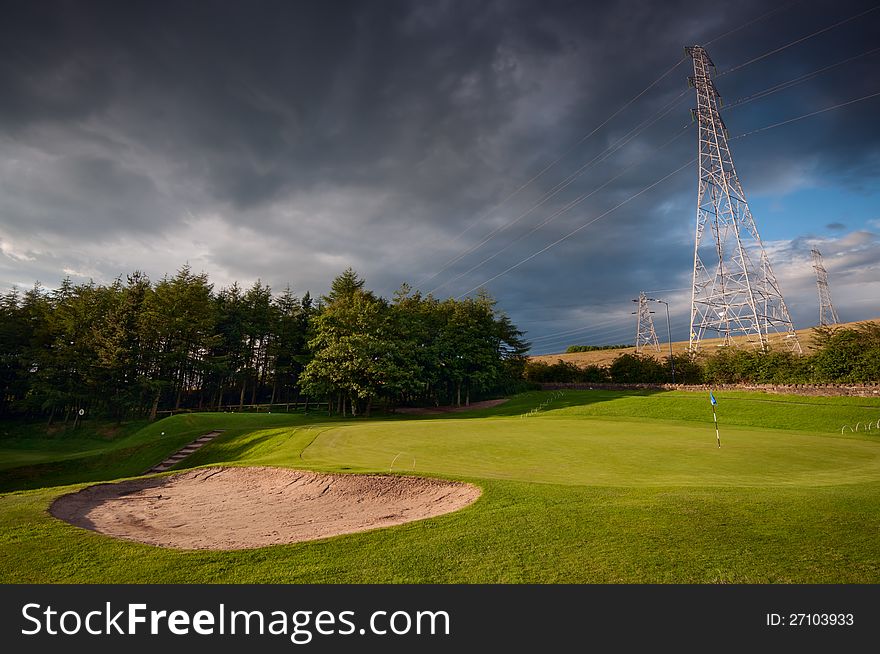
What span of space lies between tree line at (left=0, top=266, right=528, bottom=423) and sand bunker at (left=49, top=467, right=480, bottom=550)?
3173cm

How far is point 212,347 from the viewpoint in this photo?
5475 centimetres

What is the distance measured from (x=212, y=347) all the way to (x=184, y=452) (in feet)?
107

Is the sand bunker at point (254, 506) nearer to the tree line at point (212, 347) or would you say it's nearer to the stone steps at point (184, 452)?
the stone steps at point (184, 452)

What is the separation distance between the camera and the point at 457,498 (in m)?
10.6

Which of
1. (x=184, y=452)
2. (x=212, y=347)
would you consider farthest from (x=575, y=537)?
(x=212, y=347)

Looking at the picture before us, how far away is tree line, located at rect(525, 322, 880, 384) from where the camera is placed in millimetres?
39812

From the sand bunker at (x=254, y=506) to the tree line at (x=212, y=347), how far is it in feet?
104

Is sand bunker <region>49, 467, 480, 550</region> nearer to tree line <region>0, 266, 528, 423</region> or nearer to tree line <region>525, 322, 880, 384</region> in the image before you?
tree line <region>0, 266, 528, 423</region>

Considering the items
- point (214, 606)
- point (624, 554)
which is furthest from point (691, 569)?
point (214, 606)

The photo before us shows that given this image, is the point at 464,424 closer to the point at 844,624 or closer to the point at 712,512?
the point at 712,512

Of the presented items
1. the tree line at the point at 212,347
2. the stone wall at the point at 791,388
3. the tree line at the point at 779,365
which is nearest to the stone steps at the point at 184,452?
the tree line at the point at 212,347

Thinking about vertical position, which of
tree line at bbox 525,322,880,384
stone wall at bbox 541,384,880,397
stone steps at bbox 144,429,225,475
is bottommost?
stone steps at bbox 144,429,225,475

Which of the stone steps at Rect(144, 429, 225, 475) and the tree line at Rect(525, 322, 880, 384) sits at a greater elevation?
the tree line at Rect(525, 322, 880, 384)

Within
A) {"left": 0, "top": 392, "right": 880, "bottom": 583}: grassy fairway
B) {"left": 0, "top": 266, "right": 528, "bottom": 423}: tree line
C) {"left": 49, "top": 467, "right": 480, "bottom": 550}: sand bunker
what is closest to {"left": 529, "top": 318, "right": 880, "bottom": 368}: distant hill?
{"left": 0, "top": 266, "right": 528, "bottom": 423}: tree line
